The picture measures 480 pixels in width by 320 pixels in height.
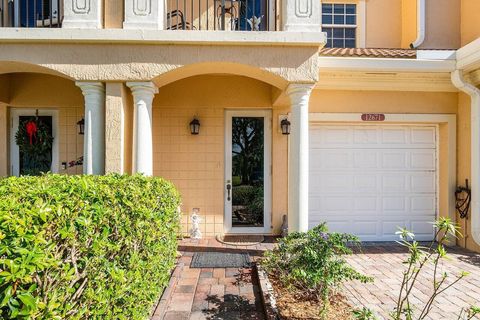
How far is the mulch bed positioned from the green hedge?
1.39 m

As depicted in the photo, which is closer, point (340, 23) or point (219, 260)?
point (219, 260)

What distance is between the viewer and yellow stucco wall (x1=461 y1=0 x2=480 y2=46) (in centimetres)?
563

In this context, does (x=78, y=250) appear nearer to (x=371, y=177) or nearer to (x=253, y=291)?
(x=253, y=291)

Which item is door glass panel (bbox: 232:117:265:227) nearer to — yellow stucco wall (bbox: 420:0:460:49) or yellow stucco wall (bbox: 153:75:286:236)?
yellow stucco wall (bbox: 153:75:286:236)

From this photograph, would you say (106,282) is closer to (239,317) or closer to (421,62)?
(239,317)

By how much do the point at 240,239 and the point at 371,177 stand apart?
2952mm

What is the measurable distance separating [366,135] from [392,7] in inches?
137

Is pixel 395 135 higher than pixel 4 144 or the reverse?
higher

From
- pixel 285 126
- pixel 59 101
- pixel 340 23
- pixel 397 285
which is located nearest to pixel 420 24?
pixel 340 23

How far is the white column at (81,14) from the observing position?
14.6ft

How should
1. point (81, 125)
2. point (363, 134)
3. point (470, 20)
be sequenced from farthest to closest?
point (363, 134), point (81, 125), point (470, 20)

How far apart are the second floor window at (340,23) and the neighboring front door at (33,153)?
648cm

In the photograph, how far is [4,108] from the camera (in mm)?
5969

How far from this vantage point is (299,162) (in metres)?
4.66
